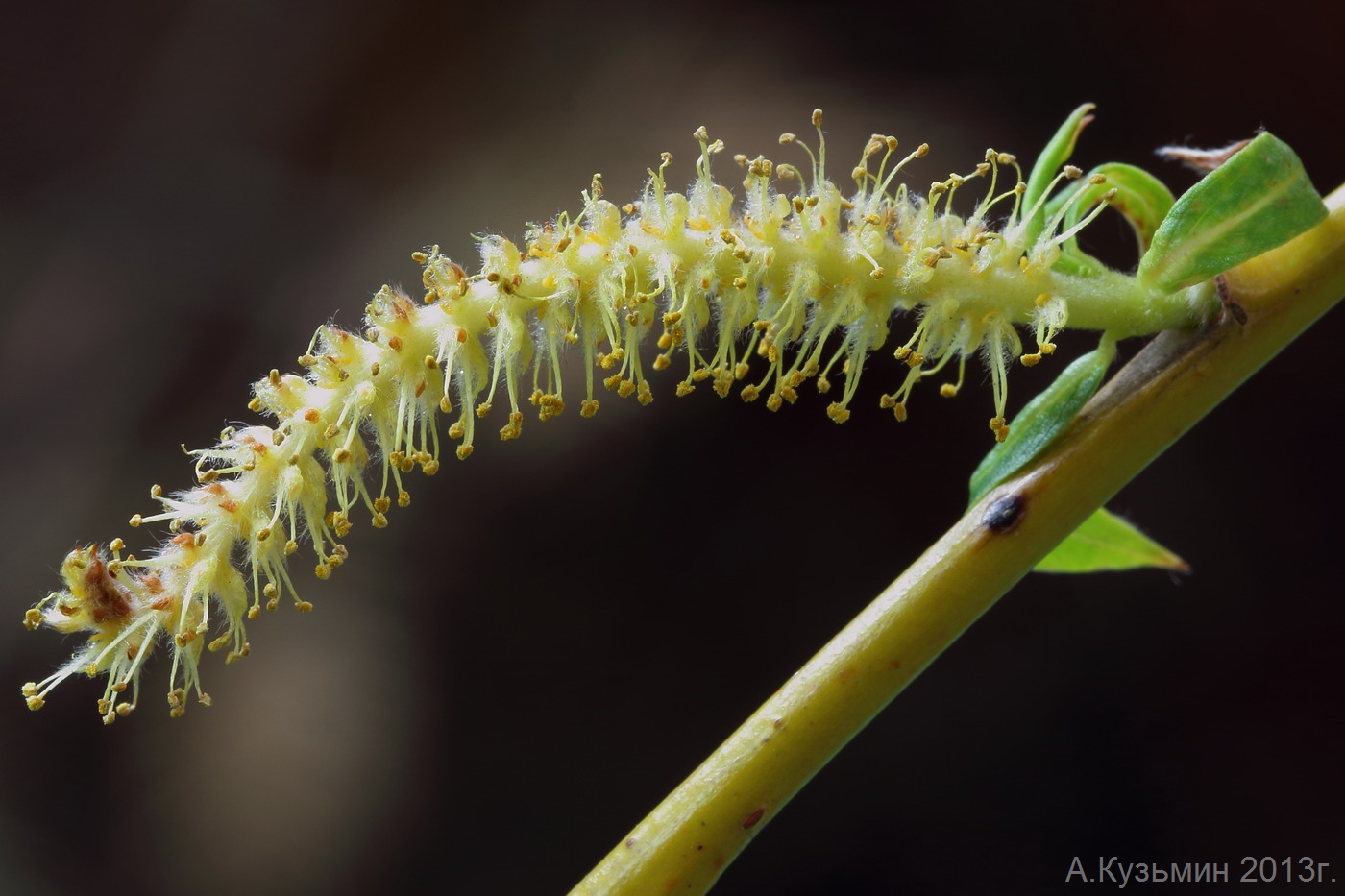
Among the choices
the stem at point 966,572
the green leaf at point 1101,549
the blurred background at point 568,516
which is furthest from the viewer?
the blurred background at point 568,516

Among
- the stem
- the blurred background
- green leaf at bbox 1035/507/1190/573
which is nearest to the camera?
the stem

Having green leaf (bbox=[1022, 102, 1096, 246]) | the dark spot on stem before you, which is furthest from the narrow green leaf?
the dark spot on stem

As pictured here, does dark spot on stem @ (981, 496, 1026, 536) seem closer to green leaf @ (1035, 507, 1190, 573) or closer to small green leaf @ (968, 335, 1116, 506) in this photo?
small green leaf @ (968, 335, 1116, 506)

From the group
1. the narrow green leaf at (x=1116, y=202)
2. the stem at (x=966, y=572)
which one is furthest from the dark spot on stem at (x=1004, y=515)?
the narrow green leaf at (x=1116, y=202)

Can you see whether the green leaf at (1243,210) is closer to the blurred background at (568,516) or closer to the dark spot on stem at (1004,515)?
the dark spot on stem at (1004,515)

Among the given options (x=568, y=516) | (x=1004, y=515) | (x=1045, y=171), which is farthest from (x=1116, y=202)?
(x=568, y=516)

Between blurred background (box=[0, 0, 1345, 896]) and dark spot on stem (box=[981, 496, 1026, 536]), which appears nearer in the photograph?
dark spot on stem (box=[981, 496, 1026, 536])

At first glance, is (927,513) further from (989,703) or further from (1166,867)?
(1166,867)

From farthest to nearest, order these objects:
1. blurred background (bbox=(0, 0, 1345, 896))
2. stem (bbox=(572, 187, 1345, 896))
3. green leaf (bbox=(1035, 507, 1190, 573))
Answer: blurred background (bbox=(0, 0, 1345, 896)) → green leaf (bbox=(1035, 507, 1190, 573)) → stem (bbox=(572, 187, 1345, 896))
